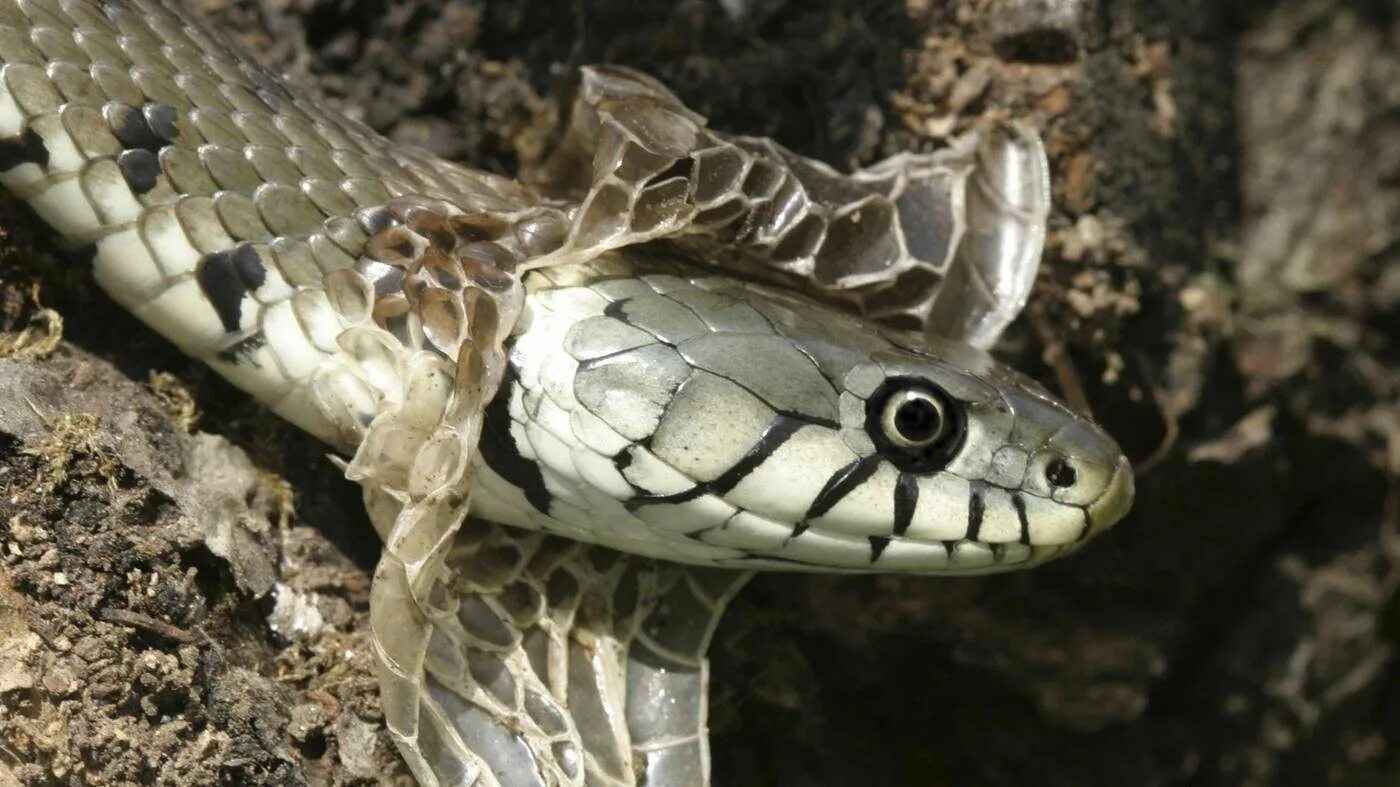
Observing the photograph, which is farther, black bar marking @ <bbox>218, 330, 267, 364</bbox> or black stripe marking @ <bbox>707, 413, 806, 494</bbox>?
black bar marking @ <bbox>218, 330, 267, 364</bbox>

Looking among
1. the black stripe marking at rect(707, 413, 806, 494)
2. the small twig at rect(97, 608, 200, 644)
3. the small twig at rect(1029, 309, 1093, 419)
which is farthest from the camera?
the small twig at rect(1029, 309, 1093, 419)

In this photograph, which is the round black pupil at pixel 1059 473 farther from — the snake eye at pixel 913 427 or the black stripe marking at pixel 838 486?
the black stripe marking at pixel 838 486

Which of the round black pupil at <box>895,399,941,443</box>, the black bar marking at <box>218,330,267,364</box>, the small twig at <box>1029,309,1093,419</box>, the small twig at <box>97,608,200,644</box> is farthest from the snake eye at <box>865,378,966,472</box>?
the small twig at <box>97,608,200,644</box>

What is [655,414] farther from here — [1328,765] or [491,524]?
[1328,765]

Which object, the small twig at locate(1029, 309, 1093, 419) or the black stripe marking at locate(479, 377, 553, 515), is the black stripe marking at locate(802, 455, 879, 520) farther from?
the small twig at locate(1029, 309, 1093, 419)

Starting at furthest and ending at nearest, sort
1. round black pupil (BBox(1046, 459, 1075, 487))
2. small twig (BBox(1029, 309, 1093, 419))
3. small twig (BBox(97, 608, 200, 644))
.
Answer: small twig (BBox(1029, 309, 1093, 419)) → round black pupil (BBox(1046, 459, 1075, 487)) → small twig (BBox(97, 608, 200, 644))

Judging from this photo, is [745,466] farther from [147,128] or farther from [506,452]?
[147,128]
